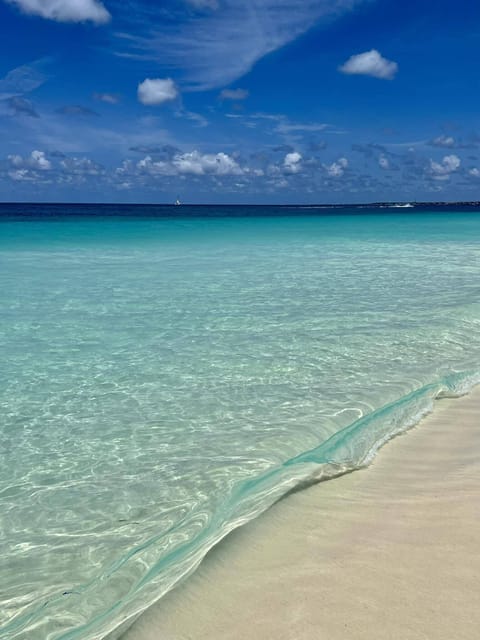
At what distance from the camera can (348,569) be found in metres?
2.62

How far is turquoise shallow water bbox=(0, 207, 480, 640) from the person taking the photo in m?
2.80

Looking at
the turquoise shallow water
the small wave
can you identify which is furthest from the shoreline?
the turquoise shallow water

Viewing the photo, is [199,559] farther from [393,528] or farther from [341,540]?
[393,528]

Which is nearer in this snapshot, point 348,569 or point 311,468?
point 348,569

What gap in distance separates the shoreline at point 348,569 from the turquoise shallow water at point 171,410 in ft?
0.55

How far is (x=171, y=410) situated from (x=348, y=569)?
2.38 metres

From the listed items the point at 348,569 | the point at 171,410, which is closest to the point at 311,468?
the point at 348,569

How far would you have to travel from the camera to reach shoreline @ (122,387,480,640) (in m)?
2.27

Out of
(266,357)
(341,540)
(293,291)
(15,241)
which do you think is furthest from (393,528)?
(15,241)

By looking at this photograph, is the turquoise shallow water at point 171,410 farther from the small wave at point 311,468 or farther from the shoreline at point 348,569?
the shoreline at point 348,569

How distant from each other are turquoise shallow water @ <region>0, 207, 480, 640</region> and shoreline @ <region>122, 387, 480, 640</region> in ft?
0.55

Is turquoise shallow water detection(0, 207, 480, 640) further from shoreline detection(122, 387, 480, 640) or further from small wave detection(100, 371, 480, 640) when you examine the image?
shoreline detection(122, 387, 480, 640)

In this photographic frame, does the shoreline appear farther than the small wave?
No

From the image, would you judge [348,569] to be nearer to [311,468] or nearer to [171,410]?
[311,468]
